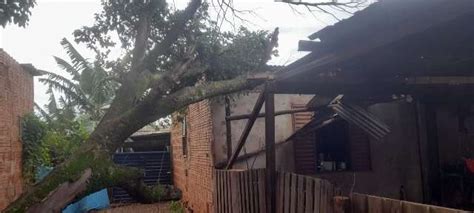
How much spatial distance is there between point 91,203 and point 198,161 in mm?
5630

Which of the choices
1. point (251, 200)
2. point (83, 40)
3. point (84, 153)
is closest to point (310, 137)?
point (251, 200)

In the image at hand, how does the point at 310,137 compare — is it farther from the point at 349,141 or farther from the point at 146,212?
the point at 146,212

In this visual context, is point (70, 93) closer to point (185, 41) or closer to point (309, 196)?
point (185, 41)

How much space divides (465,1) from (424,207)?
5.19ft

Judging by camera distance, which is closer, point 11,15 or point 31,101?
point 11,15

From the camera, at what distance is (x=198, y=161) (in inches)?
447

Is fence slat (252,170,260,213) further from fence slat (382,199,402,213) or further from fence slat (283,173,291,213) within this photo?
fence slat (382,199,402,213)

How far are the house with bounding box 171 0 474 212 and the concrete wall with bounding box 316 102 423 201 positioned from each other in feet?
0.07

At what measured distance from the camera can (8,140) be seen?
989cm

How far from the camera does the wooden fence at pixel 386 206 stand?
2.98m

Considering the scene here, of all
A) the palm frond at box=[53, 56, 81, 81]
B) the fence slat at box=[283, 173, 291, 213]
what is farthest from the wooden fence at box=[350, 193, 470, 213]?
the palm frond at box=[53, 56, 81, 81]

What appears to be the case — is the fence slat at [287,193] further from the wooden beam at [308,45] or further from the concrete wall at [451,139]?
the concrete wall at [451,139]

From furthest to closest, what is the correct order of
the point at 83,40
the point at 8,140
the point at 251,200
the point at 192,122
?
the point at 192,122, the point at 8,140, the point at 83,40, the point at 251,200

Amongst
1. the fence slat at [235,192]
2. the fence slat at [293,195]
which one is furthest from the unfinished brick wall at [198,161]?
the fence slat at [293,195]
